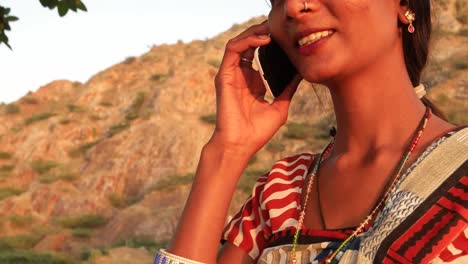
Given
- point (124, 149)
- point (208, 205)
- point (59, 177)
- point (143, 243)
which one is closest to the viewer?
point (208, 205)

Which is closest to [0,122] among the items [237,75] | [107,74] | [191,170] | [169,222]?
[107,74]

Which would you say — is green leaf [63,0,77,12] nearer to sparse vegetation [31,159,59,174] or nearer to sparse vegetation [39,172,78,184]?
sparse vegetation [39,172,78,184]

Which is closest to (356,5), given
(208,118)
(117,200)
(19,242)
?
(19,242)

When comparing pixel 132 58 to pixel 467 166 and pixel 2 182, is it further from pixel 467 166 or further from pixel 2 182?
pixel 467 166

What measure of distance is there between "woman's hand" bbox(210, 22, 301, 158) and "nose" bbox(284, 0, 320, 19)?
32cm

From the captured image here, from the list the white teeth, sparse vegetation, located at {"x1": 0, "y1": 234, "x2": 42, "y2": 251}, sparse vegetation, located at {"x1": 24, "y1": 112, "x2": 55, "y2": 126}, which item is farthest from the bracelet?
sparse vegetation, located at {"x1": 24, "y1": 112, "x2": 55, "y2": 126}

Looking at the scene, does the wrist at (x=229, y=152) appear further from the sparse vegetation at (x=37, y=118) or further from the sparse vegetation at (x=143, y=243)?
the sparse vegetation at (x=37, y=118)

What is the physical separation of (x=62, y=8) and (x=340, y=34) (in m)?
3.74

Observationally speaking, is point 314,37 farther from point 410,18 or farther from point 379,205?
point 379,205

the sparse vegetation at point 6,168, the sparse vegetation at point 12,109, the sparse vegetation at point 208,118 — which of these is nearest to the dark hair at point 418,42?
the sparse vegetation at point 208,118

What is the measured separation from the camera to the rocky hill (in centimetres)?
1862

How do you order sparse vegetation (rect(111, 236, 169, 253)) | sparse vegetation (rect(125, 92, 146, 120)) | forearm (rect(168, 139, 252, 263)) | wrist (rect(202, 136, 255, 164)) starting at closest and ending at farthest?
forearm (rect(168, 139, 252, 263)), wrist (rect(202, 136, 255, 164)), sparse vegetation (rect(111, 236, 169, 253)), sparse vegetation (rect(125, 92, 146, 120))

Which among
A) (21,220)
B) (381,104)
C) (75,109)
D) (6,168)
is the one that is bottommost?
(21,220)

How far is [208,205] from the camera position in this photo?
91.2 inches
